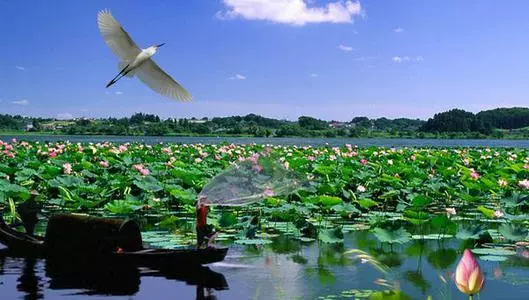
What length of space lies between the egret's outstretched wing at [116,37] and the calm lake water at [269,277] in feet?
11.3

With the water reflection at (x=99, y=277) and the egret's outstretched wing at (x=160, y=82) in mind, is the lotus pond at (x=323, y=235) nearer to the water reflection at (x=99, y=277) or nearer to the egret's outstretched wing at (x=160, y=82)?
the water reflection at (x=99, y=277)

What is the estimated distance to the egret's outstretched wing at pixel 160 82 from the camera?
359 inches

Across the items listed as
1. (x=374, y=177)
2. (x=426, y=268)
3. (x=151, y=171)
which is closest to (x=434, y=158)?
(x=374, y=177)

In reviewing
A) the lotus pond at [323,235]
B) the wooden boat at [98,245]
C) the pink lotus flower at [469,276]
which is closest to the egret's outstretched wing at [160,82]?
the lotus pond at [323,235]

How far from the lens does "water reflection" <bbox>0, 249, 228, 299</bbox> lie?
5367mm

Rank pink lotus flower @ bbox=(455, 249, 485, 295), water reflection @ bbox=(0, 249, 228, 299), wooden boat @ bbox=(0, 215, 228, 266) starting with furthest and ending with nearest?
wooden boat @ bbox=(0, 215, 228, 266) → water reflection @ bbox=(0, 249, 228, 299) → pink lotus flower @ bbox=(455, 249, 485, 295)

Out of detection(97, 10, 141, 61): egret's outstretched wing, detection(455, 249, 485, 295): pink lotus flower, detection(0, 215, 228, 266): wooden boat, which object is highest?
detection(97, 10, 141, 61): egret's outstretched wing

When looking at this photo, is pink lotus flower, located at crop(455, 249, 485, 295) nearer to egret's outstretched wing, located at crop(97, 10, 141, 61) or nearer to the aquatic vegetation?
the aquatic vegetation

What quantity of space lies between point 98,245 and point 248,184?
156cm

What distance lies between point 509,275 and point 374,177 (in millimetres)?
6667

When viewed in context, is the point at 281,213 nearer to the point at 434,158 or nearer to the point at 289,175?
the point at 289,175

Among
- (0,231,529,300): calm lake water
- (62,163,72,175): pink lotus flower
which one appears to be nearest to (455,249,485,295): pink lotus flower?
(0,231,529,300): calm lake water

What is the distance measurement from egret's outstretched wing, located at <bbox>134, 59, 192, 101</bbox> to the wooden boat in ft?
10.5

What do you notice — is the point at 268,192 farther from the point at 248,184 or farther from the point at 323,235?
the point at 323,235
